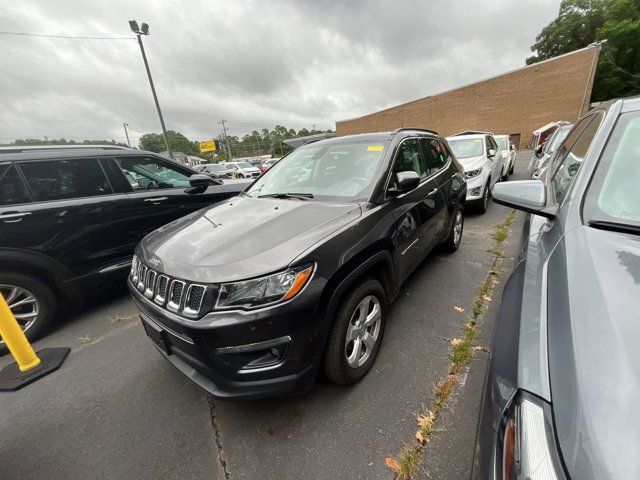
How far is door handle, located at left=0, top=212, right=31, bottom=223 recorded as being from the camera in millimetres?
2607

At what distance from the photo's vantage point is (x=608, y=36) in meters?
30.3

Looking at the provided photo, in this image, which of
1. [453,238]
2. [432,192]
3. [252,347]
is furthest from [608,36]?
[252,347]

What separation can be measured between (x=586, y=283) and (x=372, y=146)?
2050 mm

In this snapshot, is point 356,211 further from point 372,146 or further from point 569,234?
point 569,234

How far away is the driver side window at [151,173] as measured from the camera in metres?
3.53

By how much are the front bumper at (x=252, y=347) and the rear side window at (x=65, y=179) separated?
7.59ft

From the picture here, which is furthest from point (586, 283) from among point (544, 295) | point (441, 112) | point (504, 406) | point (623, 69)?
point (623, 69)

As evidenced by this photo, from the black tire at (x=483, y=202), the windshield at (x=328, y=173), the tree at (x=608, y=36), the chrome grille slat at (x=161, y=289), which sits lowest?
the black tire at (x=483, y=202)

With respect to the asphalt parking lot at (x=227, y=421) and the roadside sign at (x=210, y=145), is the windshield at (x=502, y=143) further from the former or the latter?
the roadside sign at (x=210, y=145)

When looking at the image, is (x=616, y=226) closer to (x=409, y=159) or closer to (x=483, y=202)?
(x=409, y=159)

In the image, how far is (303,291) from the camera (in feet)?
5.07

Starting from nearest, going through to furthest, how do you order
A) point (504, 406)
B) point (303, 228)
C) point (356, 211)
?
1. point (504, 406)
2. point (303, 228)
3. point (356, 211)

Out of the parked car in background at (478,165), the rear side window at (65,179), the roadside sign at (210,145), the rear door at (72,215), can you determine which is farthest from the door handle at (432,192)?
the roadside sign at (210,145)

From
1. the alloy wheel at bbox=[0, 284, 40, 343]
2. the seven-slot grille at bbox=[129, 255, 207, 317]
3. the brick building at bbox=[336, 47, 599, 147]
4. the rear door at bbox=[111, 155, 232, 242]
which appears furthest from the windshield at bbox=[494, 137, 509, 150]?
the brick building at bbox=[336, 47, 599, 147]
